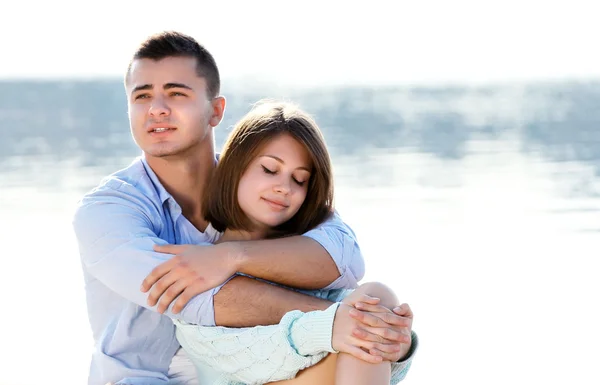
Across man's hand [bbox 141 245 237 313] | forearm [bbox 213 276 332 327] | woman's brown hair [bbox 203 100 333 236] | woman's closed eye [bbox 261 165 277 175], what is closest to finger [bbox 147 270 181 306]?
man's hand [bbox 141 245 237 313]

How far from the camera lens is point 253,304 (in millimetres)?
3250

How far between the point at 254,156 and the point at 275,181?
13 centimetres

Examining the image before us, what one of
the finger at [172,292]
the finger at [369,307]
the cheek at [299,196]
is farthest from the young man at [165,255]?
the finger at [369,307]

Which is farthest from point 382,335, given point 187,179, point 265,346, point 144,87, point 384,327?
point 144,87

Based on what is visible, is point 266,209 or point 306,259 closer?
point 306,259

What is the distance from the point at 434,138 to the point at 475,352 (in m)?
11.6

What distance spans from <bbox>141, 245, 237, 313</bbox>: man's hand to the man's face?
620 millimetres

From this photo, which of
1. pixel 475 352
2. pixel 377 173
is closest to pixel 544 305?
pixel 475 352

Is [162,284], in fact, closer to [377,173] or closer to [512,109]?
[377,173]

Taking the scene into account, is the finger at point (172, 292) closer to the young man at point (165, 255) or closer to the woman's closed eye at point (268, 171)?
the young man at point (165, 255)

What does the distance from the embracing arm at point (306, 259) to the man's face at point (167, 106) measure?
61cm

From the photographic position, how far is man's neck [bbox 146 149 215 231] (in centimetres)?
379

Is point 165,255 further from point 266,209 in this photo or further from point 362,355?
point 362,355

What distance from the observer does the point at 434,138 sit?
56.1 feet
